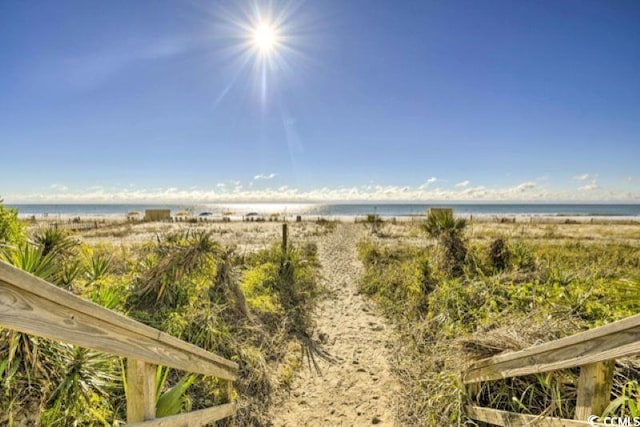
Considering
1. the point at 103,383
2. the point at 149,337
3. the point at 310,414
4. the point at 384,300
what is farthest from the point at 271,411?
the point at 384,300

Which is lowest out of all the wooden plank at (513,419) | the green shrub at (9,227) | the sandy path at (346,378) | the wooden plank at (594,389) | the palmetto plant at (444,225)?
the sandy path at (346,378)

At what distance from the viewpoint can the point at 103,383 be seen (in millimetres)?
2572

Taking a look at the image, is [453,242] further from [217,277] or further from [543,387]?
[217,277]

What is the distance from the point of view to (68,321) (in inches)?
47.0

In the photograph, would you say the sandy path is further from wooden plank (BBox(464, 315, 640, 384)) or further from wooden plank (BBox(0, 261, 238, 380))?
wooden plank (BBox(0, 261, 238, 380))

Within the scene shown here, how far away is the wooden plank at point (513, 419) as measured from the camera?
6.35 ft

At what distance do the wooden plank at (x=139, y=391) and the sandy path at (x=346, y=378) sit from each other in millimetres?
Answer: 2577

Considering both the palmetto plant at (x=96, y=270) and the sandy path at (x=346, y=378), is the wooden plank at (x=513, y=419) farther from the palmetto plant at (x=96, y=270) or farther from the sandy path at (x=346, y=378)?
the palmetto plant at (x=96, y=270)

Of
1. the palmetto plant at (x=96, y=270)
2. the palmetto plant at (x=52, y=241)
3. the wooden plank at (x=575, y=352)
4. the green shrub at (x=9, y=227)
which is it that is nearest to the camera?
the wooden plank at (x=575, y=352)

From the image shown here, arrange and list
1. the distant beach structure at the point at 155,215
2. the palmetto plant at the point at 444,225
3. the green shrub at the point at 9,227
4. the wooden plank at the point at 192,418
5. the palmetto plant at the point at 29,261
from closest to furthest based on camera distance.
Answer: the wooden plank at the point at 192,418, the palmetto plant at the point at 29,261, the green shrub at the point at 9,227, the palmetto plant at the point at 444,225, the distant beach structure at the point at 155,215

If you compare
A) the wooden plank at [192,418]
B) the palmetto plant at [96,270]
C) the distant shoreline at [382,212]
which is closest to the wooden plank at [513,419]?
the wooden plank at [192,418]

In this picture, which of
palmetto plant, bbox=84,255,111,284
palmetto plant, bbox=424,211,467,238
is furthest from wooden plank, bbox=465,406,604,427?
palmetto plant, bbox=84,255,111,284

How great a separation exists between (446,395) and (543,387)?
3.32 ft

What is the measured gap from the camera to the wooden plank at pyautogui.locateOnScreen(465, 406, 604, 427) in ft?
6.35
